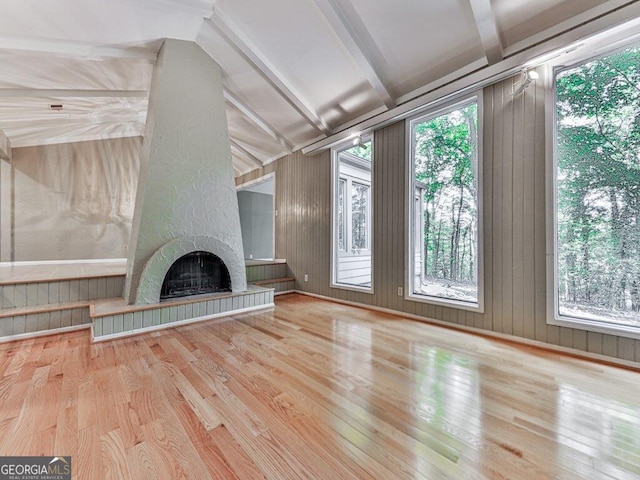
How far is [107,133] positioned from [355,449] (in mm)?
6812

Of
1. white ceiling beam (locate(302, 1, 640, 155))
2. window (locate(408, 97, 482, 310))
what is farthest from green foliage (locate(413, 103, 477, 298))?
white ceiling beam (locate(302, 1, 640, 155))

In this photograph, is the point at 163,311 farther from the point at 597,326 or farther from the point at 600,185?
the point at 600,185

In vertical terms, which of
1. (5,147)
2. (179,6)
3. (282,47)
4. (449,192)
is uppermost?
(179,6)

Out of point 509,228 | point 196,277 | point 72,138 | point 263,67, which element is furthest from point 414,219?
point 72,138

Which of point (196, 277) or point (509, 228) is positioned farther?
point (196, 277)

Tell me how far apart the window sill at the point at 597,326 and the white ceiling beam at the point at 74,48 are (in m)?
5.31

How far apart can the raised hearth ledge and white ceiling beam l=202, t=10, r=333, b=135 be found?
273 cm

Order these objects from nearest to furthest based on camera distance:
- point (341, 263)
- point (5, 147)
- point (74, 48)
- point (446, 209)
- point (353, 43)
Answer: point (353, 43) < point (74, 48) < point (446, 209) < point (5, 147) < point (341, 263)

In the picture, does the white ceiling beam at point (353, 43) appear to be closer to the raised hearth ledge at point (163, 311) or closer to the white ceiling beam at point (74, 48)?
the white ceiling beam at point (74, 48)

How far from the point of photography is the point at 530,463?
3.71 ft

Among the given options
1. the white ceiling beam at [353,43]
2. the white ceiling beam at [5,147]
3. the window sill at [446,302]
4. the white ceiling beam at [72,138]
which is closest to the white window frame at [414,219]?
the window sill at [446,302]

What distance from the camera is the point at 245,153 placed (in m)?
5.91

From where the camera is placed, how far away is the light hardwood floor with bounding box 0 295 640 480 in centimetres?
113

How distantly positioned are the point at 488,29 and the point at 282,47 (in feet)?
6.92
